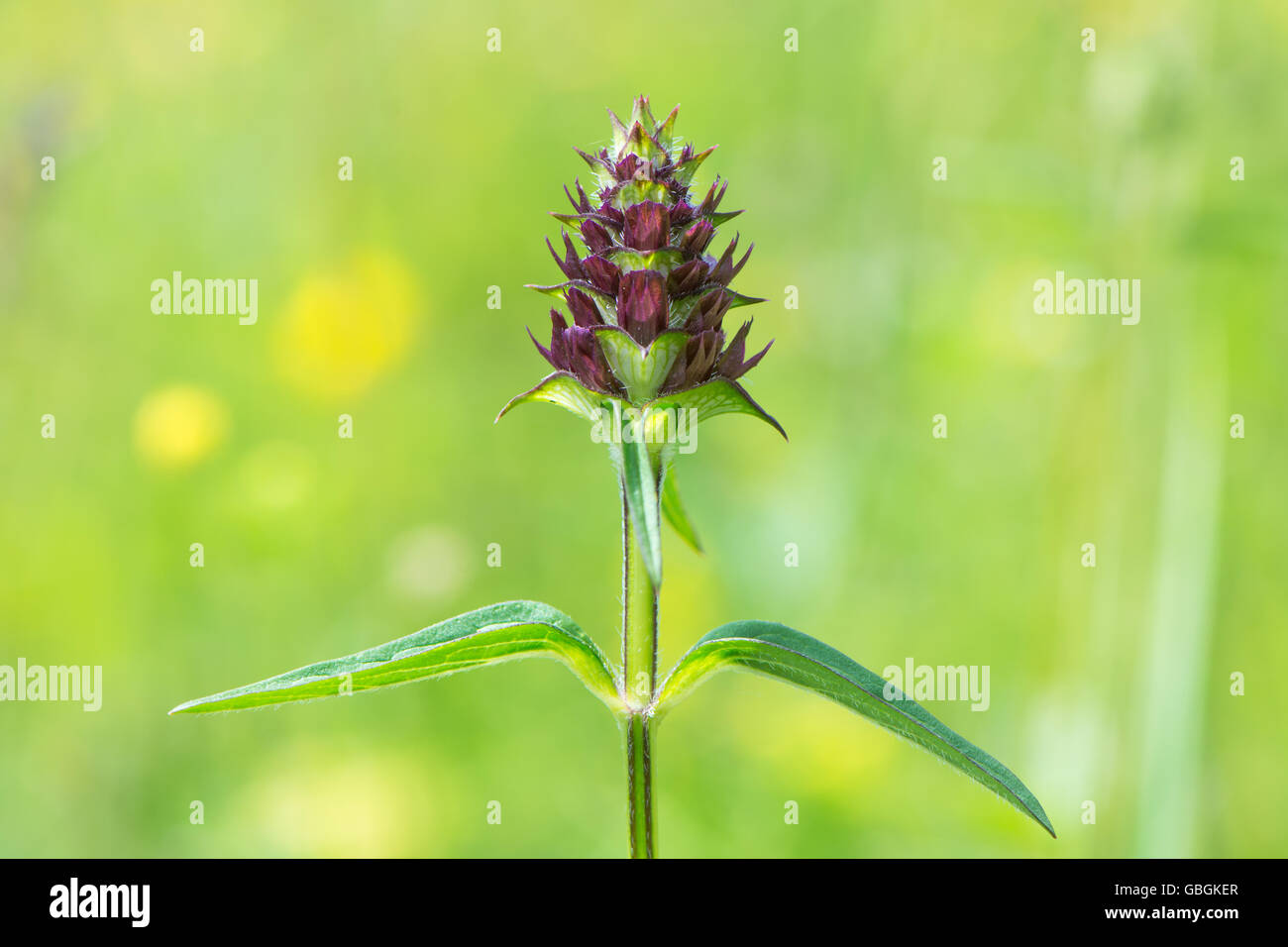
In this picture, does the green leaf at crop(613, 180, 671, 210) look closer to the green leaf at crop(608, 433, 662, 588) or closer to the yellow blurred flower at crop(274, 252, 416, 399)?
the green leaf at crop(608, 433, 662, 588)

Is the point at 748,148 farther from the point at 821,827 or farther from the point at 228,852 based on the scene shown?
the point at 228,852

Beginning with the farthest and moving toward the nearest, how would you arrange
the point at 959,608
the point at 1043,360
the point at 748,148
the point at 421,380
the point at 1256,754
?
the point at 748,148
the point at 421,380
the point at 1043,360
the point at 959,608
the point at 1256,754

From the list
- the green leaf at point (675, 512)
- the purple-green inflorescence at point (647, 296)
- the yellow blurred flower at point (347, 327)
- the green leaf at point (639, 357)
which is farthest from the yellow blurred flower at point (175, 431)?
the green leaf at point (639, 357)

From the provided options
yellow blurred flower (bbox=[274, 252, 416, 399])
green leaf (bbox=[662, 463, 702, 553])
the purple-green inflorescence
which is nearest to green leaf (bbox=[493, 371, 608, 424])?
the purple-green inflorescence

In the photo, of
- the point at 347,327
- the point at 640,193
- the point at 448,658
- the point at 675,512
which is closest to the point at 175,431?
the point at 347,327

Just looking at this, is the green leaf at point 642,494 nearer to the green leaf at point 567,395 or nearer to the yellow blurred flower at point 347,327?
the green leaf at point 567,395

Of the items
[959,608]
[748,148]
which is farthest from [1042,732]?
[748,148]

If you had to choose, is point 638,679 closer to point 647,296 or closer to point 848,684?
point 848,684
